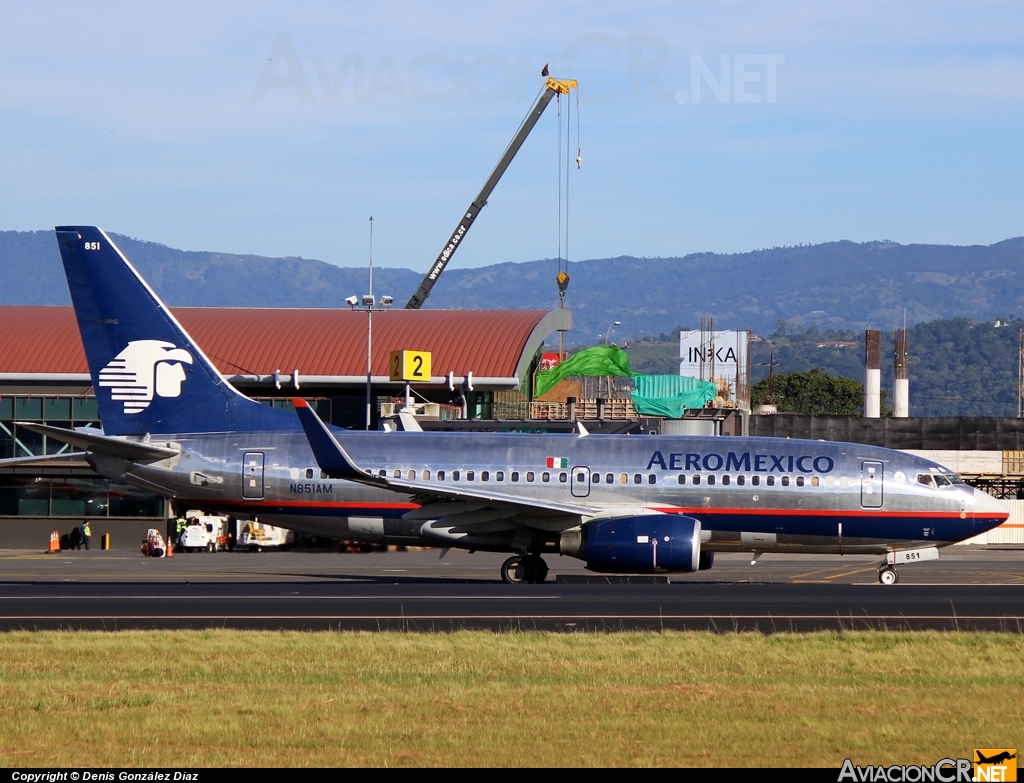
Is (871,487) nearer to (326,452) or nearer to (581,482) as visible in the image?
(581,482)

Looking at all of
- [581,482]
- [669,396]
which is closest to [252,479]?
[581,482]

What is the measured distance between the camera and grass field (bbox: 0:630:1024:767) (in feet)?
39.0

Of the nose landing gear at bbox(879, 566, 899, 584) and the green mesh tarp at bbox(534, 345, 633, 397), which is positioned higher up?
the green mesh tarp at bbox(534, 345, 633, 397)

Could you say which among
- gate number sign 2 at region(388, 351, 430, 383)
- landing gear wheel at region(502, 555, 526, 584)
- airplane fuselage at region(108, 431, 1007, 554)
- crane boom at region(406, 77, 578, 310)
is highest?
crane boom at region(406, 77, 578, 310)

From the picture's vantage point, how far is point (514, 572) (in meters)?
31.6

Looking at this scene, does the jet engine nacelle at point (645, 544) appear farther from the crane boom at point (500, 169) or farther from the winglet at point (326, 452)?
the crane boom at point (500, 169)

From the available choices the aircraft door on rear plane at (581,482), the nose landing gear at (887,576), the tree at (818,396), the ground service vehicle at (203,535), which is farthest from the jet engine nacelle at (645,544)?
the tree at (818,396)

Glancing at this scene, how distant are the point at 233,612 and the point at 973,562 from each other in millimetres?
28443

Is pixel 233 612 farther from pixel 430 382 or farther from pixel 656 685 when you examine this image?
pixel 430 382

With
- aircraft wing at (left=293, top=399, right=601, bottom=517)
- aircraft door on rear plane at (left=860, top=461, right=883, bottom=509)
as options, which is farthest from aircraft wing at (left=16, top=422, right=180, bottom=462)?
aircraft door on rear plane at (left=860, top=461, right=883, bottom=509)

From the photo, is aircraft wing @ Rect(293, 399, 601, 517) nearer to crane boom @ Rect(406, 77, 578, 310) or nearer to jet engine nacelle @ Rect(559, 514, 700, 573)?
jet engine nacelle @ Rect(559, 514, 700, 573)

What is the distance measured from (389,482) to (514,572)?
4.09 m

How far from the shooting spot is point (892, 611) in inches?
934

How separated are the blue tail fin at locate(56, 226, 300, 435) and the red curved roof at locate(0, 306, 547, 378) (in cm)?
3123
